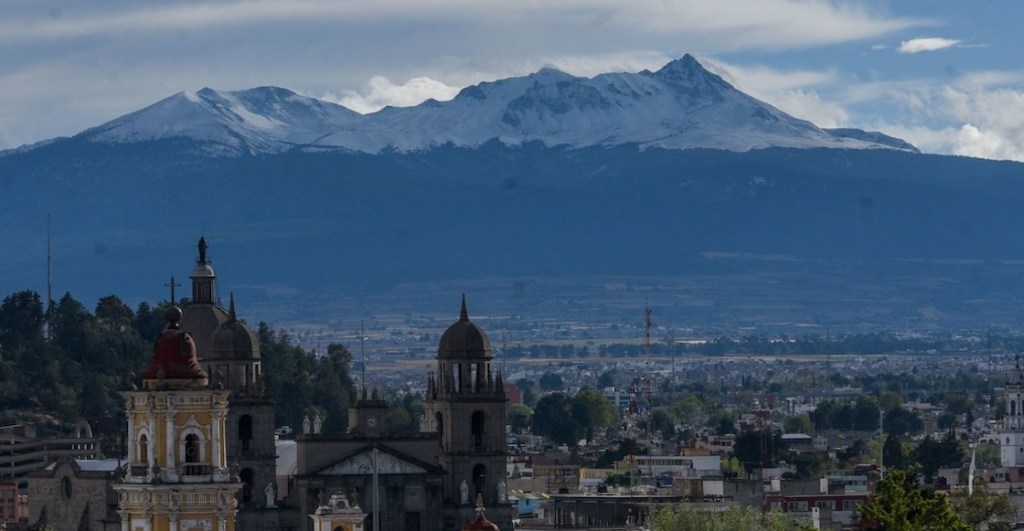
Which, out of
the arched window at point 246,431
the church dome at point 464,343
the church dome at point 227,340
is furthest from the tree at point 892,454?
the arched window at point 246,431

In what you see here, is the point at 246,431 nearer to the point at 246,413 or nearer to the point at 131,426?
the point at 246,413

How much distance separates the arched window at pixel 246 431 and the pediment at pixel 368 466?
7.48 ft

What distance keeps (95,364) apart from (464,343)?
7229 centimetres

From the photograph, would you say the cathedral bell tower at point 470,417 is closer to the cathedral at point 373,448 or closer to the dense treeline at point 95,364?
the cathedral at point 373,448

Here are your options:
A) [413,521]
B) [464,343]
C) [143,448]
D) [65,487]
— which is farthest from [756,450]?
[143,448]

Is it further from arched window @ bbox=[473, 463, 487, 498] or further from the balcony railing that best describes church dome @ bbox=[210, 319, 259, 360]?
the balcony railing

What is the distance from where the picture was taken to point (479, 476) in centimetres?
11475

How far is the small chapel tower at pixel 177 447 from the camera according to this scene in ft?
186

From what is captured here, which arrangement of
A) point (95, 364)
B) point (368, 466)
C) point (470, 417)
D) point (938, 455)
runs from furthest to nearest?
1. point (95, 364)
2. point (938, 455)
3. point (470, 417)
4. point (368, 466)

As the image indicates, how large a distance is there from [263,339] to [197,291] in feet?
230

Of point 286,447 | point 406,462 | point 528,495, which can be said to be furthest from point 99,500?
point 528,495

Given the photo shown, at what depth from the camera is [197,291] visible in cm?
11900

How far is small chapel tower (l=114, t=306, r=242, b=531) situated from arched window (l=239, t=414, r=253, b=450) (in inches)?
2146

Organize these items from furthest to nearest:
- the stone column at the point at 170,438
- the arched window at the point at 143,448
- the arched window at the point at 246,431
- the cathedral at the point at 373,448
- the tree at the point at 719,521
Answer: the arched window at the point at 246,431
the cathedral at the point at 373,448
the tree at the point at 719,521
the arched window at the point at 143,448
the stone column at the point at 170,438
